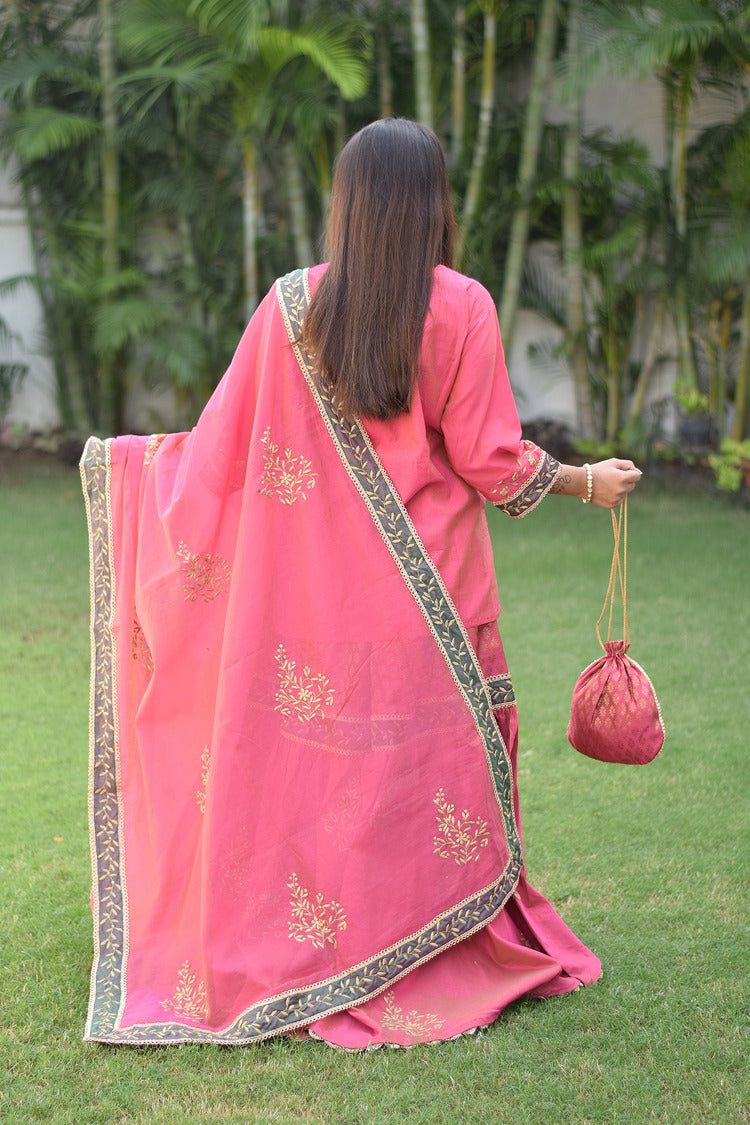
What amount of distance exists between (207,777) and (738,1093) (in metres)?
1.12

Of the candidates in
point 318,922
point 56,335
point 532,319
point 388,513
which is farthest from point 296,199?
point 318,922

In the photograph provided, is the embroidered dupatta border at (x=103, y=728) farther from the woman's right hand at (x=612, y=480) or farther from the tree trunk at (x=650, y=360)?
the tree trunk at (x=650, y=360)

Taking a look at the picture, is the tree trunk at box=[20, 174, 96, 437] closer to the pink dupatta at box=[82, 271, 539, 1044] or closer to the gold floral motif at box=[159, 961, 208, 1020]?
the pink dupatta at box=[82, 271, 539, 1044]

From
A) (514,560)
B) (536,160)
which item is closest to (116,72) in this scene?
(536,160)

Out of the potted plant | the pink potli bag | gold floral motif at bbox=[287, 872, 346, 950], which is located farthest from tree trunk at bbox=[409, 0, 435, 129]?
gold floral motif at bbox=[287, 872, 346, 950]

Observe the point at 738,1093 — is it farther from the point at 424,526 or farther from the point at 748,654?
the point at 748,654

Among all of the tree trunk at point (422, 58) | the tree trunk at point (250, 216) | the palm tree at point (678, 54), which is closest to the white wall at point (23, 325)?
the tree trunk at point (250, 216)

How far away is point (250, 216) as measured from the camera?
27.6 feet

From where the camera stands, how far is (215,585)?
2.44 meters

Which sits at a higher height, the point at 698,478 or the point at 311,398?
the point at 311,398

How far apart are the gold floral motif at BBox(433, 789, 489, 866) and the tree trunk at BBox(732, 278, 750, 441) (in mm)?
6510

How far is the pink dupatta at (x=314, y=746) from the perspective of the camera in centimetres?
231

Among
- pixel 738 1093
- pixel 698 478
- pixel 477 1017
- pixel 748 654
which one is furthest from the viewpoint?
pixel 698 478

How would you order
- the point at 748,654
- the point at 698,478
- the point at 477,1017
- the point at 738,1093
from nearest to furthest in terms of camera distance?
the point at 738,1093 < the point at 477,1017 < the point at 748,654 < the point at 698,478
